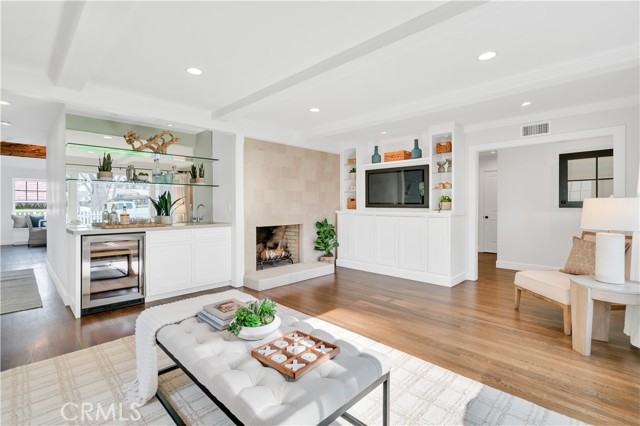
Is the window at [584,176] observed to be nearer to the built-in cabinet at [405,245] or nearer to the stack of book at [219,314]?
the built-in cabinet at [405,245]

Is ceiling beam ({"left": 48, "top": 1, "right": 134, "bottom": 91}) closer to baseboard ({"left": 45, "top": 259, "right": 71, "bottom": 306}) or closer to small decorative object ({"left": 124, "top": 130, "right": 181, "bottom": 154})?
small decorative object ({"left": 124, "top": 130, "right": 181, "bottom": 154})

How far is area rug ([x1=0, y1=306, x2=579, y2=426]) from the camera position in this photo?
5.92 feet

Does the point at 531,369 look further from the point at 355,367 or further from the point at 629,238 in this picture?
the point at 629,238

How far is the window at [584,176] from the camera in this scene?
493cm

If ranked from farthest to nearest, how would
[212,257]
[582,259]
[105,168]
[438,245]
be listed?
1. [438,245]
2. [212,257]
3. [105,168]
4. [582,259]

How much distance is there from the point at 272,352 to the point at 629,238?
3.76m

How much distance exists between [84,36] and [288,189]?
3.52 metres

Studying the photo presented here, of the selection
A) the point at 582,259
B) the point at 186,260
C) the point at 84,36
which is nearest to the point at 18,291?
the point at 186,260

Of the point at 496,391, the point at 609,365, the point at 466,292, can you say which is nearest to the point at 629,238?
the point at 609,365

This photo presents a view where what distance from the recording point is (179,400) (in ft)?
6.52

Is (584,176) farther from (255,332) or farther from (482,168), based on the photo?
(255,332)

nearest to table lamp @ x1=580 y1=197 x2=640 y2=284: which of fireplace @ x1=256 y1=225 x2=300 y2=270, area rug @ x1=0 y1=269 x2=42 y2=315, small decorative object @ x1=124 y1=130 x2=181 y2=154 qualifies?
fireplace @ x1=256 y1=225 x2=300 y2=270

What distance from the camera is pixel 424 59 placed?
282 cm

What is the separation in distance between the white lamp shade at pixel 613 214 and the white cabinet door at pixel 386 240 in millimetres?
2693
